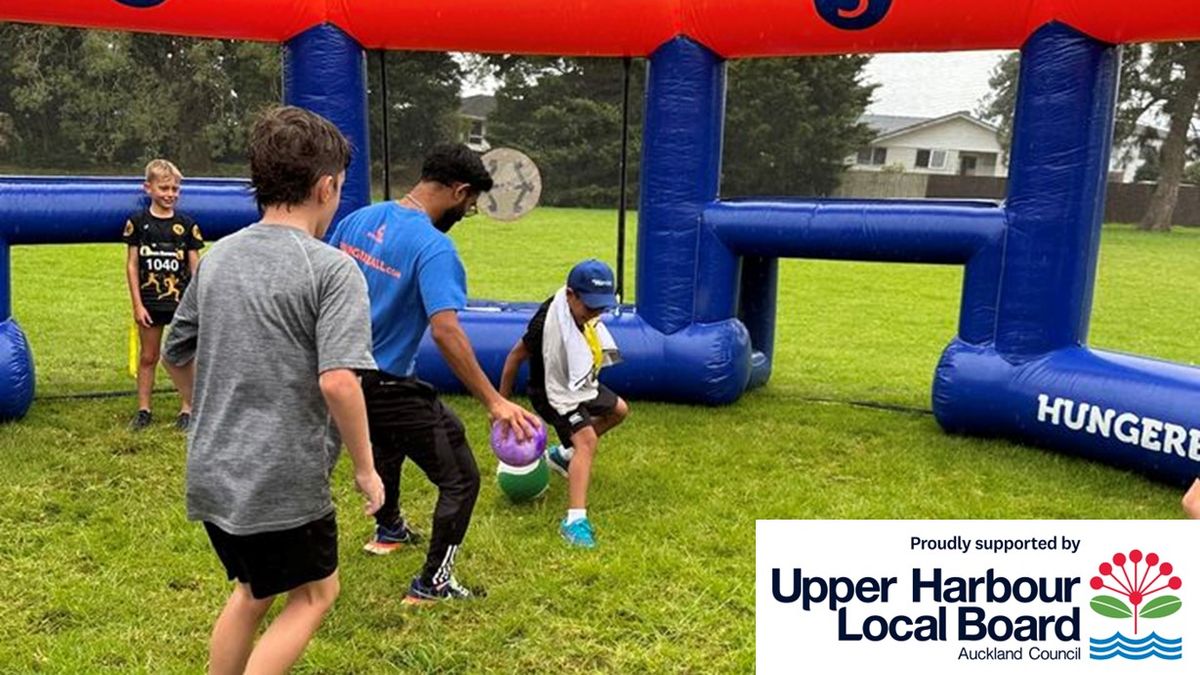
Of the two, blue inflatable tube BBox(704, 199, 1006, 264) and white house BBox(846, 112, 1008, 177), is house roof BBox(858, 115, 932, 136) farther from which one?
blue inflatable tube BBox(704, 199, 1006, 264)

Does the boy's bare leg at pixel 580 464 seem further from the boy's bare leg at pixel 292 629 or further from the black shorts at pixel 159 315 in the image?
the black shorts at pixel 159 315

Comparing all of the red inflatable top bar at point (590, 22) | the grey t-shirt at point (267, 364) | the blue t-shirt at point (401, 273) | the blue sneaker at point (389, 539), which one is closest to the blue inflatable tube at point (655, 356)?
the red inflatable top bar at point (590, 22)

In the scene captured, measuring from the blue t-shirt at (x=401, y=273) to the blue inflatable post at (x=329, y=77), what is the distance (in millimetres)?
2713

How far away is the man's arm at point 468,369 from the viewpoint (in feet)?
9.71

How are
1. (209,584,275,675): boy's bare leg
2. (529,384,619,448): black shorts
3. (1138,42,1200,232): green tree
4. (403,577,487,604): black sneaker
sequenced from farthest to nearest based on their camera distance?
(1138,42,1200,232): green tree < (529,384,619,448): black shorts < (403,577,487,604): black sneaker < (209,584,275,675): boy's bare leg

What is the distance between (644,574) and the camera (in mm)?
3590

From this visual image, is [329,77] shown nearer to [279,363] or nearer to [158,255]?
[158,255]

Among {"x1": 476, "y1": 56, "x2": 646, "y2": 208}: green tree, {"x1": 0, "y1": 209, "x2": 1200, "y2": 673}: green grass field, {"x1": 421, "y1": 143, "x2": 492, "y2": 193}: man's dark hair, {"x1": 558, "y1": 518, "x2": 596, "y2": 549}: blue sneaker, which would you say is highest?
{"x1": 476, "y1": 56, "x2": 646, "y2": 208}: green tree

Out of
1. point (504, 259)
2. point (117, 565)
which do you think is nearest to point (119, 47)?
point (504, 259)

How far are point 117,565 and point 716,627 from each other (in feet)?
6.81

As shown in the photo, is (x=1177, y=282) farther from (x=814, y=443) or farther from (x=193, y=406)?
(x=193, y=406)

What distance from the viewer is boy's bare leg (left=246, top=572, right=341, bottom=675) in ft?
7.39

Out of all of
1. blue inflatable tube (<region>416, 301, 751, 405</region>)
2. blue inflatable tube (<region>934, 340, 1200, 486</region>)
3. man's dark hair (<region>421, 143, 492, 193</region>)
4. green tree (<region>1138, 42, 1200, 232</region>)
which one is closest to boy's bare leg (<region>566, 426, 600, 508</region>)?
man's dark hair (<region>421, 143, 492, 193</region>)

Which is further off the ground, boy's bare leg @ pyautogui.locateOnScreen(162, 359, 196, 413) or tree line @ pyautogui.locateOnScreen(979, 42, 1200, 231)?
tree line @ pyautogui.locateOnScreen(979, 42, 1200, 231)
